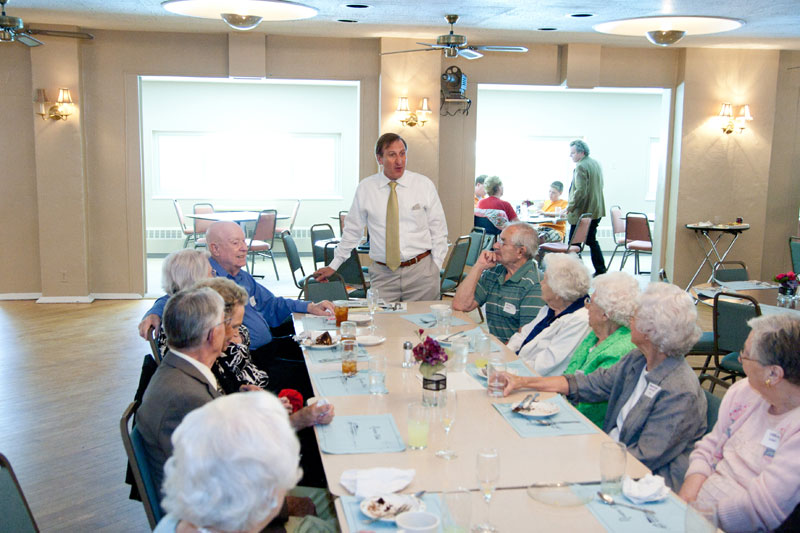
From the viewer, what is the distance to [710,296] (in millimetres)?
5004

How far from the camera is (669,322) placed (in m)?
2.50

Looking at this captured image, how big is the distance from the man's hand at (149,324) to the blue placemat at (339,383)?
35.1 inches

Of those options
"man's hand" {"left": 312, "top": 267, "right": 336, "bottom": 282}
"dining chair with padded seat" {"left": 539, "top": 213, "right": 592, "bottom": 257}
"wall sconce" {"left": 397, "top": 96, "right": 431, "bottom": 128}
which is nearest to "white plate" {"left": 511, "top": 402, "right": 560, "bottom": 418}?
"man's hand" {"left": 312, "top": 267, "right": 336, "bottom": 282}

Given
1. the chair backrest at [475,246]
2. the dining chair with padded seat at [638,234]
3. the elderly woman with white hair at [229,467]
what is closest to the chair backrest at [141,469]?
the elderly woman with white hair at [229,467]

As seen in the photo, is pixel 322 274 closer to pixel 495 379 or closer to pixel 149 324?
pixel 149 324

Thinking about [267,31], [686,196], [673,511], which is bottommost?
[673,511]

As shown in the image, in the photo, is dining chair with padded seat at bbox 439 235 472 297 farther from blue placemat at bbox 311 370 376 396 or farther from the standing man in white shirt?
blue placemat at bbox 311 370 376 396

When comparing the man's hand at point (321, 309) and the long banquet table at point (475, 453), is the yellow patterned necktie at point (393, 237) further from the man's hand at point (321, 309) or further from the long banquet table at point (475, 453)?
the long banquet table at point (475, 453)

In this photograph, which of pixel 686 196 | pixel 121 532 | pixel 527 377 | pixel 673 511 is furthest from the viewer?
pixel 686 196

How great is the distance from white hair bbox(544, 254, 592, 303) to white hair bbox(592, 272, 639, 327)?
17.6 inches

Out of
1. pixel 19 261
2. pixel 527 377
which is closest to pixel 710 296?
pixel 527 377

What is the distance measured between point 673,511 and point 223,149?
1145 centimetres

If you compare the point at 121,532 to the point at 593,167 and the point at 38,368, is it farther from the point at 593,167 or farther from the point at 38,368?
the point at 593,167

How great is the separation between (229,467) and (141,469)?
916 millimetres
